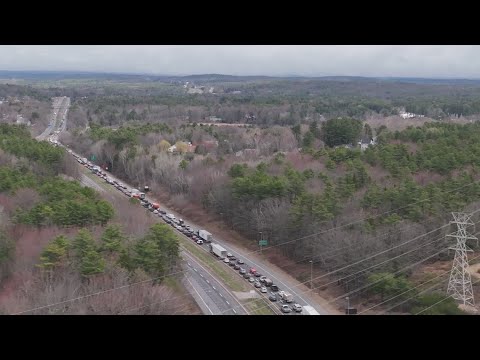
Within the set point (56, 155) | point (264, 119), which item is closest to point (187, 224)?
point (56, 155)

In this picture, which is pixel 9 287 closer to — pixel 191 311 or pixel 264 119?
pixel 191 311

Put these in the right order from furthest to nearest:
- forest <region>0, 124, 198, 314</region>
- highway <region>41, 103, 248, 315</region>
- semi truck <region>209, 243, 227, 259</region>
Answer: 1. semi truck <region>209, 243, 227, 259</region>
2. highway <region>41, 103, 248, 315</region>
3. forest <region>0, 124, 198, 314</region>

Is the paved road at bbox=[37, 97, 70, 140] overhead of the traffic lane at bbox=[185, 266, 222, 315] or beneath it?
overhead

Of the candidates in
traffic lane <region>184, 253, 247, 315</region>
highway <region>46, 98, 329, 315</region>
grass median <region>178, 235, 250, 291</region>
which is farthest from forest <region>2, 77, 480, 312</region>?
traffic lane <region>184, 253, 247, 315</region>

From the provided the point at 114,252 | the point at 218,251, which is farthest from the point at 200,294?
the point at 218,251

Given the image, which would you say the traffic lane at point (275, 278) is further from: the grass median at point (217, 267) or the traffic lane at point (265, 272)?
the grass median at point (217, 267)

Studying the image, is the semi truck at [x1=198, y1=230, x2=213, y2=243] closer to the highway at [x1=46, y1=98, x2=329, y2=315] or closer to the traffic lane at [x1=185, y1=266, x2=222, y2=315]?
the highway at [x1=46, y1=98, x2=329, y2=315]
